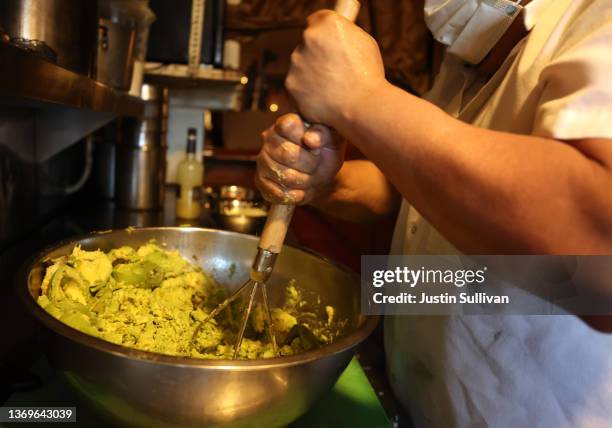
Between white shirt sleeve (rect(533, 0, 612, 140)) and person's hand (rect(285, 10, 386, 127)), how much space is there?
15cm

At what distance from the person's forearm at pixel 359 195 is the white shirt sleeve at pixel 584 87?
366 mm

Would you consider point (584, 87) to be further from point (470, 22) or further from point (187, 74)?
point (187, 74)

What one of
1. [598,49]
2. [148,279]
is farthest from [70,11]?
[598,49]

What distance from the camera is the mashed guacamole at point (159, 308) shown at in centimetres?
55

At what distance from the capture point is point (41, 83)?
447 millimetres

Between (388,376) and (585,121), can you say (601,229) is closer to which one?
(585,121)

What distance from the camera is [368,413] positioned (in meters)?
0.61

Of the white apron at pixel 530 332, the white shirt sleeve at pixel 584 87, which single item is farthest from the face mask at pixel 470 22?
the white shirt sleeve at pixel 584 87

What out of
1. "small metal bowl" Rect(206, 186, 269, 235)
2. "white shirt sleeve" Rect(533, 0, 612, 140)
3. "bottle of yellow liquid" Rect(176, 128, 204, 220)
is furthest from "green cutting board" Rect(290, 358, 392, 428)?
"bottle of yellow liquid" Rect(176, 128, 204, 220)

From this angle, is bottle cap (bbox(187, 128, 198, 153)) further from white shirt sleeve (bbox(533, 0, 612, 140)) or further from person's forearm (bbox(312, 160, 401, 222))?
white shirt sleeve (bbox(533, 0, 612, 140))

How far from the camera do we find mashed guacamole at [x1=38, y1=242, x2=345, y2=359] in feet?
1.82

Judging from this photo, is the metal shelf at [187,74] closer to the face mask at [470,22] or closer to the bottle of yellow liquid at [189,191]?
the bottle of yellow liquid at [189,191]

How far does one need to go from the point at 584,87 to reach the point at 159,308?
52 cm

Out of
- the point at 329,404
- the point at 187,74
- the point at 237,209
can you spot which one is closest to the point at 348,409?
the point at 329,404
